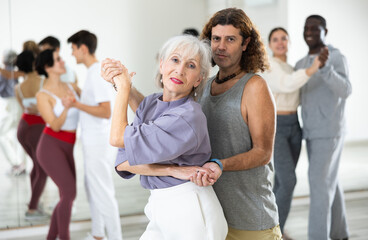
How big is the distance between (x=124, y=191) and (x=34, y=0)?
187 cm

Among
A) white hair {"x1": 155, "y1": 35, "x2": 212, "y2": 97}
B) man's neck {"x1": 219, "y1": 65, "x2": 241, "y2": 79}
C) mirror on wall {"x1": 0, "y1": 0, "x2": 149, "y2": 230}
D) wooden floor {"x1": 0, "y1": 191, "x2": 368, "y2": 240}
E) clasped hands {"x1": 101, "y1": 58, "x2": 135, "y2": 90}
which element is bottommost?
wooden floor {"x1": 0, "y1": 191, "x2": 368, "y2": 240}

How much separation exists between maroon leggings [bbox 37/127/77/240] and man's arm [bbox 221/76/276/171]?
202 cm

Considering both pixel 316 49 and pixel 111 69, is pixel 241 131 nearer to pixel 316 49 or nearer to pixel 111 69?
pixel 111 69

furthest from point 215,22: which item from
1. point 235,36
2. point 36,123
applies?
point 36,123

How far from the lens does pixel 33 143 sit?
436cm

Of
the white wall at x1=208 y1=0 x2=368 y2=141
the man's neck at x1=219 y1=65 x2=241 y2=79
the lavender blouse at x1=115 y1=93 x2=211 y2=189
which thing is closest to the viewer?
the lavender blouse at x1=115 y1=93 x2=211 y2=189

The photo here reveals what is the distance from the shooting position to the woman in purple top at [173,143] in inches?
63.6

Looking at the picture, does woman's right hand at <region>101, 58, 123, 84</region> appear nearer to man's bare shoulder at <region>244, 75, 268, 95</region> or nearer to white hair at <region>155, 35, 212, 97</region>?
white hair at <region>155, 35, 212, 97</region>

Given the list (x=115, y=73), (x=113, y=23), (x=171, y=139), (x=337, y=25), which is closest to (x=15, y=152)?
(x=113, y=23)

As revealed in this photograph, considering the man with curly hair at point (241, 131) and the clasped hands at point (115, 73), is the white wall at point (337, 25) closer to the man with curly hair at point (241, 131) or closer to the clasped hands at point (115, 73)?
the man with curly hair at point (241, 131)

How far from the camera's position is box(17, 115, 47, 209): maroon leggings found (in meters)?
4.34

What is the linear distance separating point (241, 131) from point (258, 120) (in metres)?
0.08

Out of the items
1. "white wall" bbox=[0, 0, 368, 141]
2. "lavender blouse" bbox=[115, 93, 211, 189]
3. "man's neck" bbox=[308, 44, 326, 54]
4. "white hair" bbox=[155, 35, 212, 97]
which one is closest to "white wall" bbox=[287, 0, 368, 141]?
"white wall" bbox=[0, 0, 368, 141]

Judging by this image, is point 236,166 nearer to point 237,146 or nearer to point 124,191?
point 237,146
